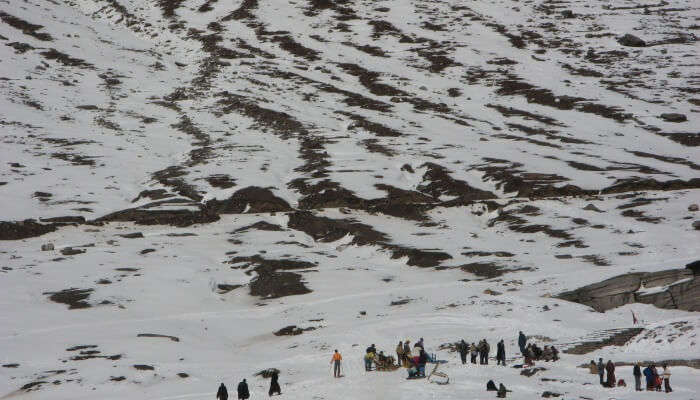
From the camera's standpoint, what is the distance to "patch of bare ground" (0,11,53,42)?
118m

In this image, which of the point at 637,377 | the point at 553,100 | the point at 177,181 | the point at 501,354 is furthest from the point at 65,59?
the point at 637,377

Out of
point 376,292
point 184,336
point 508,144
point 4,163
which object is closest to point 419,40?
point 508,144

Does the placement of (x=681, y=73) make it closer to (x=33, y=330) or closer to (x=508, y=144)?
(x=508, y=144)

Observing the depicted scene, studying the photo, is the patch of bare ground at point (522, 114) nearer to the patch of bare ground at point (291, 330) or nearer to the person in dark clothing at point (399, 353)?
the patch of bare ground at point (291, 330)

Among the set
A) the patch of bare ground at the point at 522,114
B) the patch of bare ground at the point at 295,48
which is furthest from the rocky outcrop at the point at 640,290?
the patch of bare ground at the point at 295,48

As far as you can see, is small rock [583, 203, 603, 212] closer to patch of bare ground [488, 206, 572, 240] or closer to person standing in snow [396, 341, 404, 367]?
patch of bare ground [488, 206, 572, 240]

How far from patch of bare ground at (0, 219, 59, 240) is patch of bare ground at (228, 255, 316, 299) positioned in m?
16.6

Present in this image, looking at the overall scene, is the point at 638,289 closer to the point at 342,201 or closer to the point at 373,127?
the point at 342,201

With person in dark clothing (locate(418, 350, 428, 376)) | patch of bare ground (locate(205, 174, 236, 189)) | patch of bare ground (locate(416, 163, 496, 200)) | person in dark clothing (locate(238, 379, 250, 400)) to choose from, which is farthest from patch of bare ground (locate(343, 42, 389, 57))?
person in dark clothing (locate(238, 379, 250, 400))

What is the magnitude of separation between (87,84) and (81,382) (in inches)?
3295

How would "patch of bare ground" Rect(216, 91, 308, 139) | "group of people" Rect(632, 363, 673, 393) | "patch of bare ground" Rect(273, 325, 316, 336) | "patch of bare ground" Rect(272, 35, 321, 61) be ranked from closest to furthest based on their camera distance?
"group of people" Rect(632, 363, 673, 393) < "patch of bare ground" Rect(273, 325, 316, 336) < "patch of bare ground" Rect(216, 91, 308, 139) < "patch of bare ground" Rect(272, 35, 321, 61)

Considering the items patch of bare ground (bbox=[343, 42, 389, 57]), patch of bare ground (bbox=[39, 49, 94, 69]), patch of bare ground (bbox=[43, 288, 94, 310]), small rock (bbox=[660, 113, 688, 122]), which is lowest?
patch of bare ground (bbox=[43, 288, 94, 310])

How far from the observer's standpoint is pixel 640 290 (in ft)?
118

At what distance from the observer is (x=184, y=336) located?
35.4 m
